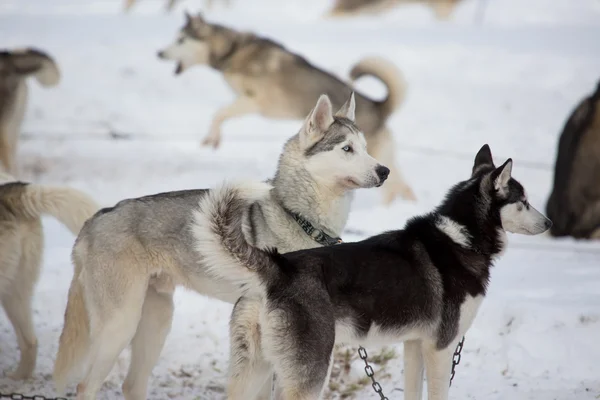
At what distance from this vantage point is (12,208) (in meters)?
4.78

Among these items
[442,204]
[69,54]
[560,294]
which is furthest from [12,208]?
[69,54]

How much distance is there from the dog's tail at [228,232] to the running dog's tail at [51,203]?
1.86m

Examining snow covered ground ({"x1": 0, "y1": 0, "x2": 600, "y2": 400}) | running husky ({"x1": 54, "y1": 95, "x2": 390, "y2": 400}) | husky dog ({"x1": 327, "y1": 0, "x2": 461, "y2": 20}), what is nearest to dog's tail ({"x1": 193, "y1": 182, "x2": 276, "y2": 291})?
running husky ({"x1": 54, "y1": 95, "x2": 390, "y2": 400})

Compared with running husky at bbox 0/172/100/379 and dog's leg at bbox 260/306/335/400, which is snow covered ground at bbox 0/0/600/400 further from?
dog's leg at bbox 260/306/335/400

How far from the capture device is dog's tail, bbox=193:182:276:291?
10.1ft

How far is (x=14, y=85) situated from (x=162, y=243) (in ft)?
19.3

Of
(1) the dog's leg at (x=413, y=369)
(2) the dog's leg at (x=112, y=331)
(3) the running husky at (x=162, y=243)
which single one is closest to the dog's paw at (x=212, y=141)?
(3) the running husky at (x=162, y=243)

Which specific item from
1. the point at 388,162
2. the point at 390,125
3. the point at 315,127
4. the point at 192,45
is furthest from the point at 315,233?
the point at 390,125

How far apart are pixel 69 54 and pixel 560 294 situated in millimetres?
9502

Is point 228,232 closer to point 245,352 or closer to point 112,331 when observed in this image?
point 245,352

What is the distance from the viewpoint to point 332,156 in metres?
4.25

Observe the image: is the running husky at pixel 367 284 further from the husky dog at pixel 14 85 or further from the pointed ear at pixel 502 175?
the husky dog at pixel 14 85

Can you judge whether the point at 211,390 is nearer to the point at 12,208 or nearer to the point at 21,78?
the point at 12,208

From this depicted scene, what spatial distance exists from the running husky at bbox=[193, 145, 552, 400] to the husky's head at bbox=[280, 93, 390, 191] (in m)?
0.54
